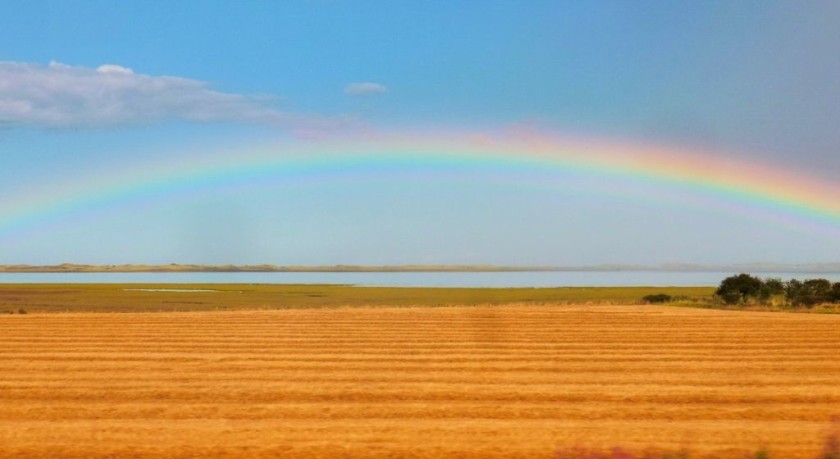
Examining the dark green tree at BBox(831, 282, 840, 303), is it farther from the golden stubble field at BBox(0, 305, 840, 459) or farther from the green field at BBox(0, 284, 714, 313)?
the golden stubble field at BBox(0, 305, 840, 459)

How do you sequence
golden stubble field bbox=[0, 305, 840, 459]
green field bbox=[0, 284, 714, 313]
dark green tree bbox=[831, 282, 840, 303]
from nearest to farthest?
golden stubble field bbox=[0, 305, 840, 459] → dark green tree bbox=[831, 282, 840, 303] → green field bbox=[0, 284, 714, 313]

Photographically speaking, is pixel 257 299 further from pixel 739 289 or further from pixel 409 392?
pixel 409 392

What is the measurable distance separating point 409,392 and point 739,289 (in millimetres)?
36517

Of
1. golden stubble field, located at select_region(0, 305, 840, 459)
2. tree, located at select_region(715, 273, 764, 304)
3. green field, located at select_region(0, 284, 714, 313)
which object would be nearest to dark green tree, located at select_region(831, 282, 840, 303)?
tree, located at select_region(715, 273, 764, 304)

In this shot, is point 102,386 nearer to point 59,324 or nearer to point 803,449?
point 803,449

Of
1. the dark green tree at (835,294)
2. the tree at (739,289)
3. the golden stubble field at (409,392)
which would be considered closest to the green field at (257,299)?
the tree at (739,289)

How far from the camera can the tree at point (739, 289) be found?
146 feet

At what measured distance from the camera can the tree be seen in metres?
44.6

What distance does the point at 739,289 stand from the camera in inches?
1764

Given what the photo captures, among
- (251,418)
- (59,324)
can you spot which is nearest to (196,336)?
(59,324)

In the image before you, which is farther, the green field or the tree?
the green field

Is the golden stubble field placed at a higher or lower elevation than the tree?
lower

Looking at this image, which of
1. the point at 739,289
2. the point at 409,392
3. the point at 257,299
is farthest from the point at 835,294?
the point at 257,299

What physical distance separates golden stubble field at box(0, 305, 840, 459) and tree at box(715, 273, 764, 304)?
2096 centimetres
